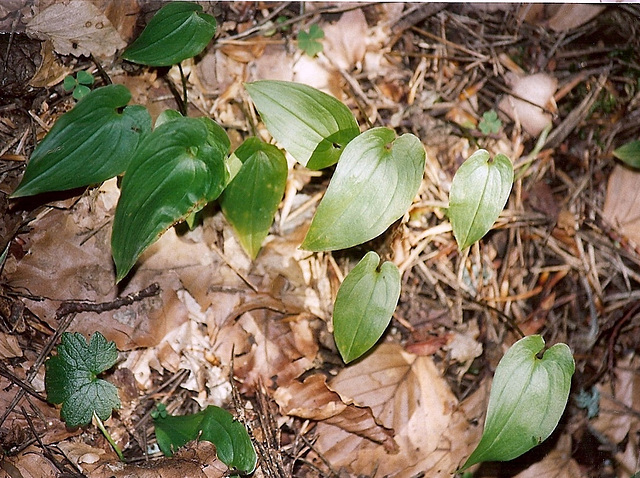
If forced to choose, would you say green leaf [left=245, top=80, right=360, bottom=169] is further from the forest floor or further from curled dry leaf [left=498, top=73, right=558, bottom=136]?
curled dry leaf [left=498, top=73, right=558, bottom=136]

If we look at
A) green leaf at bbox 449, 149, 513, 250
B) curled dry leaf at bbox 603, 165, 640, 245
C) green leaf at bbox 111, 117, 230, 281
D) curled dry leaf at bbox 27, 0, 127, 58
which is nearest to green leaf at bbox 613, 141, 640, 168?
curled dry leaf at bbox 603, 165, 640, 245

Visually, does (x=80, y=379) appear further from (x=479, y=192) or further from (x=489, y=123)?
(x=489, y=123)

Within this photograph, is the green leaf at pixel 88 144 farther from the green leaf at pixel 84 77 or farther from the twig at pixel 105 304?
the twig at pixel 105 304

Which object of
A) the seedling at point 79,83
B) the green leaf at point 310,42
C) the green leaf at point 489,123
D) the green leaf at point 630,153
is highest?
the green leaf at point 310,42

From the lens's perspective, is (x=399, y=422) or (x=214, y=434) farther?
(x=399, y=422)

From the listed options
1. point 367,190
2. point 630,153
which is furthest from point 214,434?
point 630,153

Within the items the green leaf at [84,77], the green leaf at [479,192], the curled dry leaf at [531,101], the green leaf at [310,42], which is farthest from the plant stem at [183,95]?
the curled dry leaf at [531,101]

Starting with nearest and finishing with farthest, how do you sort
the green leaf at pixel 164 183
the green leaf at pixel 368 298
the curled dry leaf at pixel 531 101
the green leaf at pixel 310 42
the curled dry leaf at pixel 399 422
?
the green leaf at pixel 164 183
the green leaf at pixel 368 298
the curled dry leaf at pixel 399 422
the green leaf at pixel 310 42
the curled dry leaf at pixel 531 101

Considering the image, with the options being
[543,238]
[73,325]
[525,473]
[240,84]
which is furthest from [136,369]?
[543,238]
